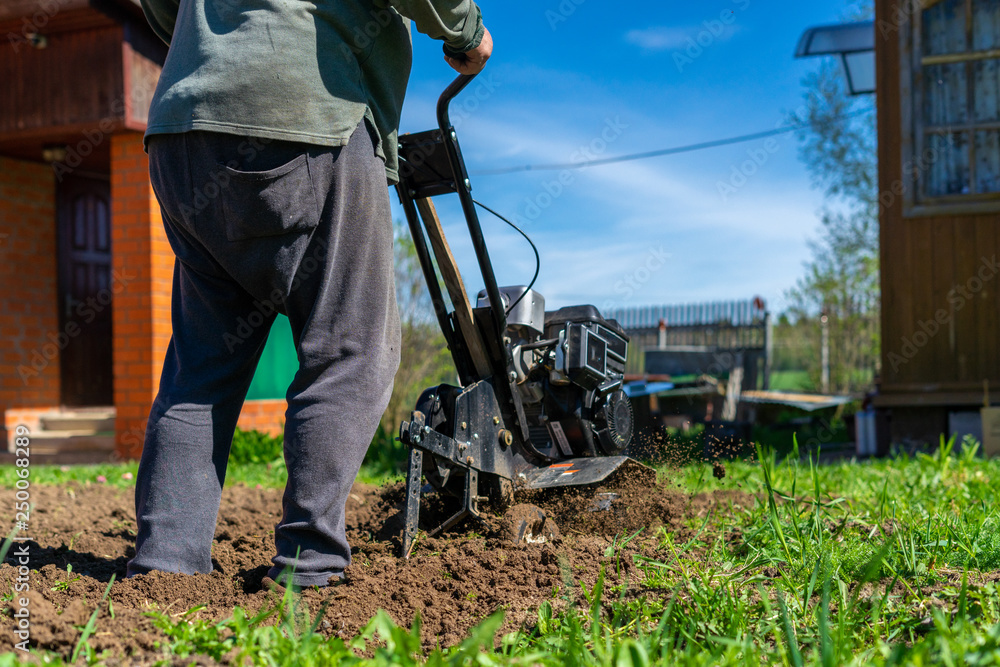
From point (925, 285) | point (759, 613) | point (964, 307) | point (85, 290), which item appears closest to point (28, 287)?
point (85, 290)

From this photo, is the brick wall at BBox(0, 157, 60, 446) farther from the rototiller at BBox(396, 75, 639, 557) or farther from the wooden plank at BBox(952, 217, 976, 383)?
the wooden plank at BBox(952, 217, 976, 383)

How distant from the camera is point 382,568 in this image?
5.99 ft

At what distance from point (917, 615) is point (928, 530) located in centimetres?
60

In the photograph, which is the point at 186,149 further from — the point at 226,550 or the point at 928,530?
the point at 928,530

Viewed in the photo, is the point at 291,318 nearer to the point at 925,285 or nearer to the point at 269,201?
the point at 269,201

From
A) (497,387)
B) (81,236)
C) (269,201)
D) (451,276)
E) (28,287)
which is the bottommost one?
(497,387)

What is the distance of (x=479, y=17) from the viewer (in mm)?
1907

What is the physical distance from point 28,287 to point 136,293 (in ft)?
5.51

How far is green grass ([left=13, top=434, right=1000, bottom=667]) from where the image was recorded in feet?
3.78

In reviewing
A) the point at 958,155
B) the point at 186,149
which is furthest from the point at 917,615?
the point at 958,155

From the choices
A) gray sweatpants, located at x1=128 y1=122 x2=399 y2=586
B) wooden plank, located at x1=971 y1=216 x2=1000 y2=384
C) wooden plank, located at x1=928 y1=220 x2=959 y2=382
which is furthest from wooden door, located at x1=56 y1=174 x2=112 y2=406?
wooden plank, located at x1=971 y1=216 x2=1000 y2=384

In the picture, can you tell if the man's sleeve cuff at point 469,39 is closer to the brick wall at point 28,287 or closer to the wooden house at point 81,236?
the wooden house at point 81,236

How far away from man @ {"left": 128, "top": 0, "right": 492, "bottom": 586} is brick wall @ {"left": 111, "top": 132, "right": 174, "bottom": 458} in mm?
4648

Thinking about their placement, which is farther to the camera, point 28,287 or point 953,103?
point 28,287
